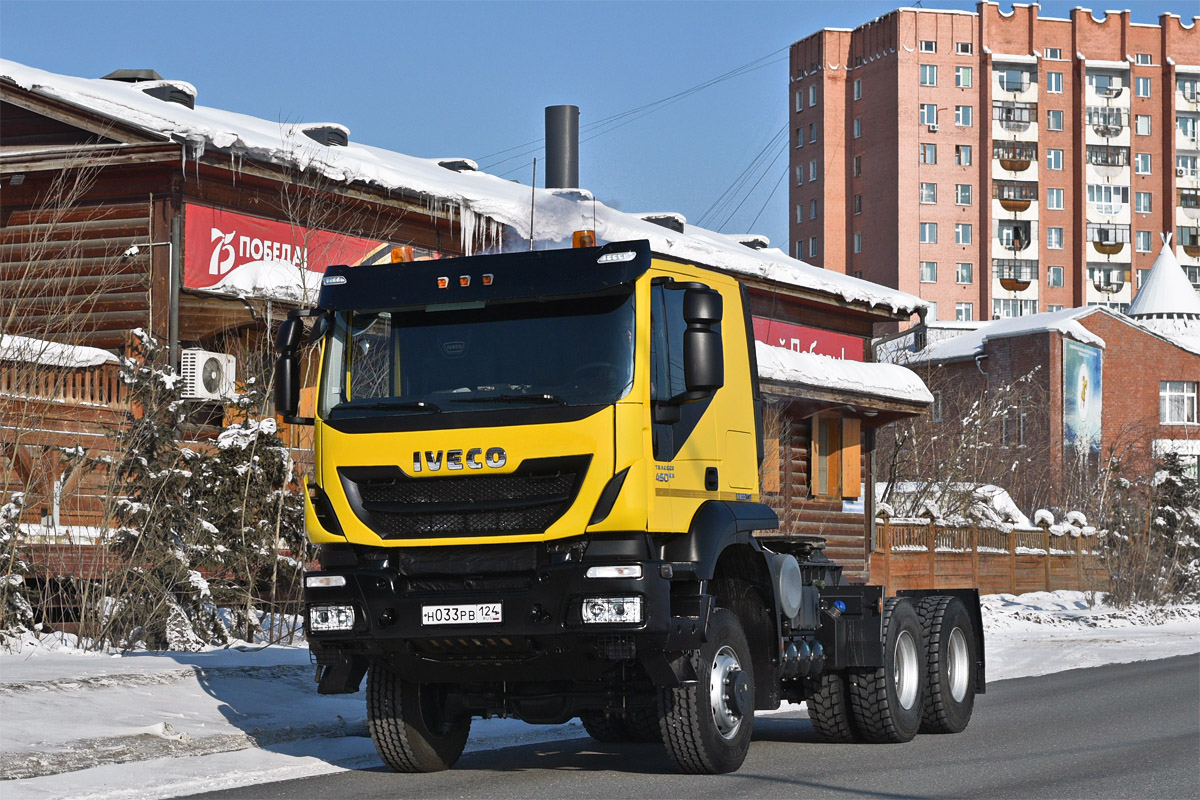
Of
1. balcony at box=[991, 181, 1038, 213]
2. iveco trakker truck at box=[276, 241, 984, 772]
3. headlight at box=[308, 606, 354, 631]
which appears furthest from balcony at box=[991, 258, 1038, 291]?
headlight at box=[308, 606, 354, 631]

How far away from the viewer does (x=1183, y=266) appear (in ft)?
353

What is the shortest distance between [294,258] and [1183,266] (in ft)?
311

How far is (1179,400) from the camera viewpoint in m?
74.8

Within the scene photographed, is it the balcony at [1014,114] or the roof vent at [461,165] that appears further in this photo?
the balcony at [1014,114]

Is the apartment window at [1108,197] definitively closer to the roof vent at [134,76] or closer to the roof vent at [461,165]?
the roof vent at [461,165]

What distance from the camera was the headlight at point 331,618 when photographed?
29.5 ft

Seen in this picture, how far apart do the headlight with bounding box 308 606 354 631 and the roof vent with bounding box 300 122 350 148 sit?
65.7 ft

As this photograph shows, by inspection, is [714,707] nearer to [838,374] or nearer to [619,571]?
[619,571]

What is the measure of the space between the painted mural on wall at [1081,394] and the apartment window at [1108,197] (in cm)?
3592

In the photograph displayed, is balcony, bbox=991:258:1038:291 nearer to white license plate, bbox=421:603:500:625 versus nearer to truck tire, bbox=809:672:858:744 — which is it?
truck tire, bbox=809:672:858:744

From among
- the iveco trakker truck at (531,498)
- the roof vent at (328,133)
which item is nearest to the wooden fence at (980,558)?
the roof vent at (328,133)

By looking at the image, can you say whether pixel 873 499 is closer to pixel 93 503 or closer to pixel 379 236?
pixel 379 236

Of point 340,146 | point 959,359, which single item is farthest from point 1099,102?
point 340,146

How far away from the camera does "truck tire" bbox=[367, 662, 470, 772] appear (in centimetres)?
967
